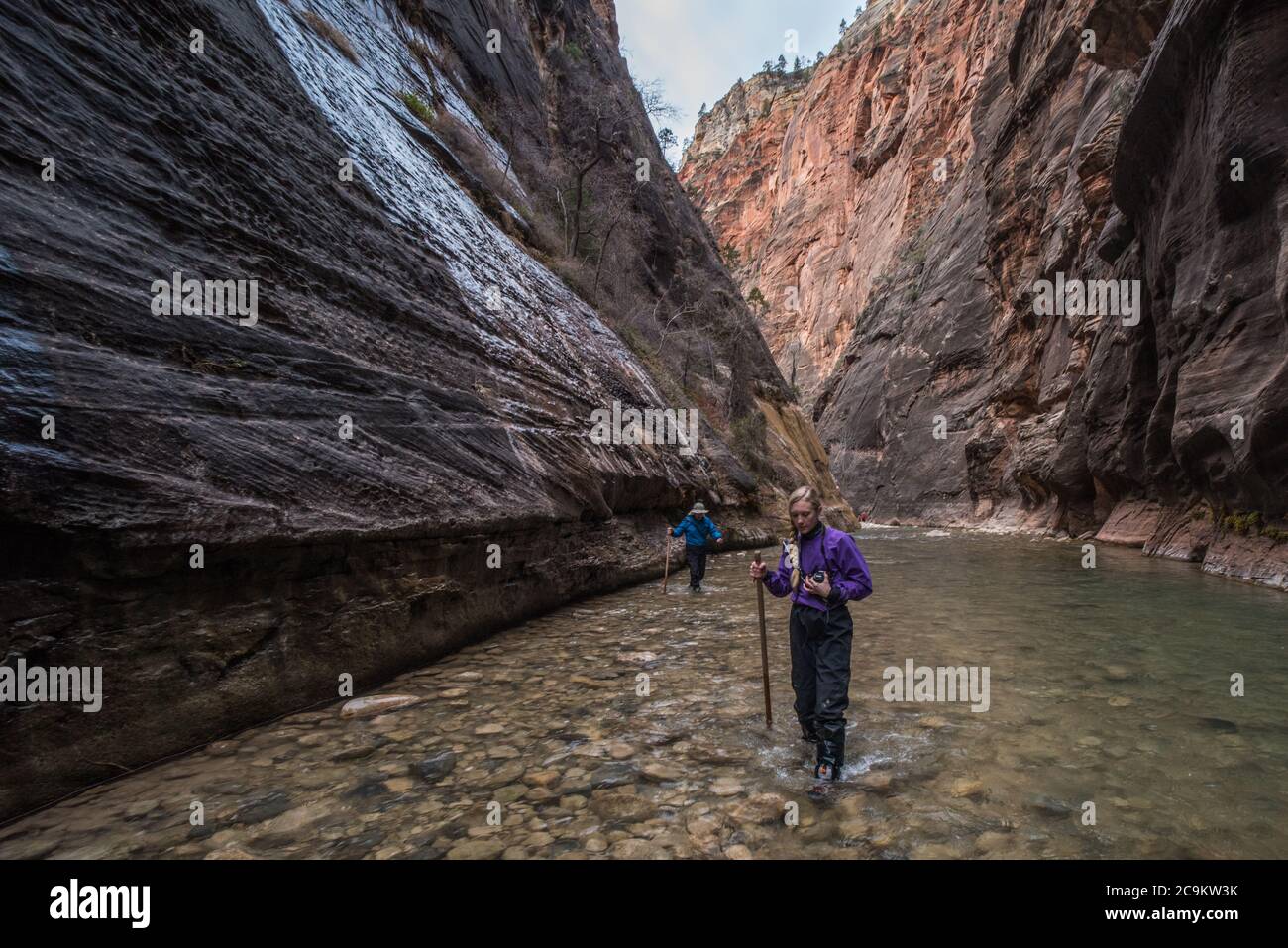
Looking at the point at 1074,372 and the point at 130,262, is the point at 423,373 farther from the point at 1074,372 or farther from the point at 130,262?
the point at 1074,372

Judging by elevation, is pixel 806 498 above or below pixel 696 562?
above

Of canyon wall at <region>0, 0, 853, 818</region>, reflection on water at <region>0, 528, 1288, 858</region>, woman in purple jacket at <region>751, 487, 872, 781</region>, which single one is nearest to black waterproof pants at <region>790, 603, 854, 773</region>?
woman in purple jacket at <region>751, 487, 872, 781</region>

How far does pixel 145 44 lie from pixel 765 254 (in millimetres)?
72118

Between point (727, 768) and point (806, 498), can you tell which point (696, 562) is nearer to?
point (806, 498)

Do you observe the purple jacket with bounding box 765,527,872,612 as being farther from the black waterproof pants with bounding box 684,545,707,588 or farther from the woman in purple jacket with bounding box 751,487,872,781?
the black waterproof pants with bounding box 684,545,707,588

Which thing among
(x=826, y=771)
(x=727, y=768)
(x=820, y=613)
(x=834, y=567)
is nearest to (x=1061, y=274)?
(x=834, y=567)

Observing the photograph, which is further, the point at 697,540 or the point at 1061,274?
the point at 1061,274

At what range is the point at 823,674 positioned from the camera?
145 inches

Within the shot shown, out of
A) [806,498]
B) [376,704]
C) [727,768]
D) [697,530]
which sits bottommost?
[727,768]

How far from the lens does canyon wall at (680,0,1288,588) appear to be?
33.1 feet

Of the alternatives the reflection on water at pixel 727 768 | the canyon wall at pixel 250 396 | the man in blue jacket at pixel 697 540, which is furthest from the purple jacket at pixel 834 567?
the man in blue jacket at pixel 697 540

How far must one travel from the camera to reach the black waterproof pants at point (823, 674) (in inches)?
137

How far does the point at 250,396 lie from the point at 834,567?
4.63 meters
